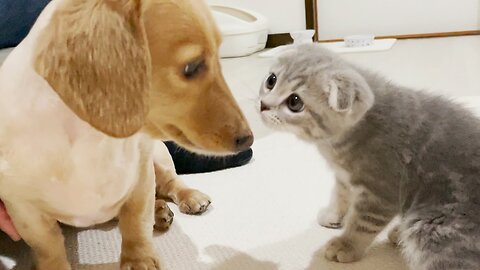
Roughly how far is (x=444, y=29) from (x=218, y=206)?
108 inches

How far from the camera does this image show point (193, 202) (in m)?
1.26

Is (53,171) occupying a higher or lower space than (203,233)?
higher

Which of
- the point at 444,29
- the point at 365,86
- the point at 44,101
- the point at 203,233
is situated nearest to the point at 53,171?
the point at 44,101

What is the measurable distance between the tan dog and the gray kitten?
0.57 feet

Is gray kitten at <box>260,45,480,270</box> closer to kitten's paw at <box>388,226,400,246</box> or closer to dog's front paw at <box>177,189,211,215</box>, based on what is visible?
kitten's paw at <box>388,226,400,246</box>

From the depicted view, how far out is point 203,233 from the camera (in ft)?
3.84

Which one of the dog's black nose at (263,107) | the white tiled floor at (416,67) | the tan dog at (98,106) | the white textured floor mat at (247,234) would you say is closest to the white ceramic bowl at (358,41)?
the white tiled floor at (416,67)

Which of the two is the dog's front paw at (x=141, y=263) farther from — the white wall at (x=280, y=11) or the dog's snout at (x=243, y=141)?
the white wall at (x=280, y=11)

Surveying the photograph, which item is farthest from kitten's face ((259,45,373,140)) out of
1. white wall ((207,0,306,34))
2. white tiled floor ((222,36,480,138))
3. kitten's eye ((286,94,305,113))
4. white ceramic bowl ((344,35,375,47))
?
white wall ((207,0,306,34))

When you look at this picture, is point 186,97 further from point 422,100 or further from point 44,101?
point 422,100

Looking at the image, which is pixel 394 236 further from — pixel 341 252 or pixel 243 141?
pixel 243 141

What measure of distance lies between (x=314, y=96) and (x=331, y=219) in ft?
0.98

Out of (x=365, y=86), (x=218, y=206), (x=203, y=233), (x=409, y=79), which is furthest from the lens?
(x=409, y=79)

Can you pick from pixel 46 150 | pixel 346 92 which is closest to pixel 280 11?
pixel 346 92
